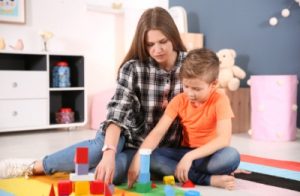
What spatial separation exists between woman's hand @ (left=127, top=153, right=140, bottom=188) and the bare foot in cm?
23

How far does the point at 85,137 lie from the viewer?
233 cm

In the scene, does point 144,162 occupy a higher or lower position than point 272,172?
higher

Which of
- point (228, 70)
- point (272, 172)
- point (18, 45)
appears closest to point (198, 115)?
point (272, 172)

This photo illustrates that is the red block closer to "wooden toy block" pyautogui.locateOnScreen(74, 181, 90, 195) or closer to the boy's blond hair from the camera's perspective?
"wooden toy block" pyautogui.locateOnScreen(74, 181, 90, 195)

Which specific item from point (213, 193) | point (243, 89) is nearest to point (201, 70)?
point (213, 193)

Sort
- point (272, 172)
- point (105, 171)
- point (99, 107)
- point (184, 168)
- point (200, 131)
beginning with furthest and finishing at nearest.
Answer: point (99, 107), point (272, 172), point (200, 131), point (184, 168), point (105, 171)

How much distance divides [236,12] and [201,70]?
183 centimetres

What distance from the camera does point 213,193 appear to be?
1098 mm

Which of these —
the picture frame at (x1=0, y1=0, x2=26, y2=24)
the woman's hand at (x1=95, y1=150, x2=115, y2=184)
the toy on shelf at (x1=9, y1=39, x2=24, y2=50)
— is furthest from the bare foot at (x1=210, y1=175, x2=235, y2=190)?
the picture frame at (x1=0, y1=0, x2=26, y2=24)

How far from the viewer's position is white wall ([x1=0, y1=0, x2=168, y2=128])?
2.79 metres

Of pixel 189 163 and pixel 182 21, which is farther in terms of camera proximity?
pixel 182 21

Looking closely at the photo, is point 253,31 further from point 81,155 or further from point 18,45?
point 81,155

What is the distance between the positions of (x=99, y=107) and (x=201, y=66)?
5.81 feet

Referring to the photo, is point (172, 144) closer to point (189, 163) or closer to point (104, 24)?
point (189, 163)
